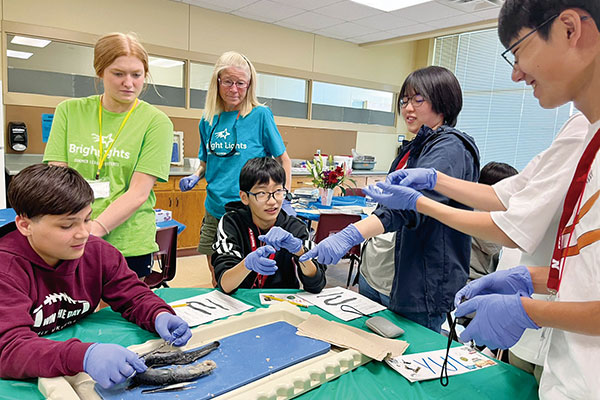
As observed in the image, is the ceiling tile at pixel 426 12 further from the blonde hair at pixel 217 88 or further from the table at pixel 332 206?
the blonde hair at pixel 217 88

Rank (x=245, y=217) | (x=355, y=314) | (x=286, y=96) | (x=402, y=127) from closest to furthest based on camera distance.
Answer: (x=355, y=314) < (x=245, y=217) < (x=286, y=96) < (x=402, y=127)

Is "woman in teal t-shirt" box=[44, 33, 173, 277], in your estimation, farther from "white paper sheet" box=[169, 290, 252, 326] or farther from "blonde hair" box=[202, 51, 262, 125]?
"blonde hair" box=[202, 51, 262, 125]

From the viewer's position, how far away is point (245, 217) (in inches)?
70.3

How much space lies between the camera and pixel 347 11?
4527 mm

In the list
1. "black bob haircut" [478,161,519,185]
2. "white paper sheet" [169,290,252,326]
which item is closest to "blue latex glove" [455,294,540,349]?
"white paper sheet" [169,290,252,326]

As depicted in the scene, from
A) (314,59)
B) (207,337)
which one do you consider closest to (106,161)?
(207,337)

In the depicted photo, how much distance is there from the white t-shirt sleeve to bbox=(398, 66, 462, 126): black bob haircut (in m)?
0.48

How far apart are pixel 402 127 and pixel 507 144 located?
65.5 inches

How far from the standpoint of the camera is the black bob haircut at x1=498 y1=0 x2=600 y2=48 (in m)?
0.75

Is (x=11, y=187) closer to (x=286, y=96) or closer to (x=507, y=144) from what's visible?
(x=286, y=96)

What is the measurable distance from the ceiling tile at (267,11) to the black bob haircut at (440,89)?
3300 mm

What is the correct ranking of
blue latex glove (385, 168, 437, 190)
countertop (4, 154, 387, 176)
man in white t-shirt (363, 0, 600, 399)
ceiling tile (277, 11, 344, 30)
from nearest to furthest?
1. man in white t-shirt (363, 0, 600, 399)
2. blue latex glove (385, 168, 437, 190)
3. countertop (4, 154, 387, 176)
4. ceiling tile (277, 11, 344, 30)

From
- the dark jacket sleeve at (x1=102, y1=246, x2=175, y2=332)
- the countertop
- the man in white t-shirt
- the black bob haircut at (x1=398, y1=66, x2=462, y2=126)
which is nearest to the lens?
Answer: the man in white t-shirt

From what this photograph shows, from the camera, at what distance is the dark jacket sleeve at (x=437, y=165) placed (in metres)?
1.37
